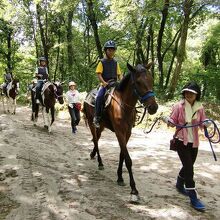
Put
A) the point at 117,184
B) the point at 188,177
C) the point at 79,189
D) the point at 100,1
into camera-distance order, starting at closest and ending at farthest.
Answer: the point at 188,177, the point at 79,189, the point at 117,184, the point at 100,1

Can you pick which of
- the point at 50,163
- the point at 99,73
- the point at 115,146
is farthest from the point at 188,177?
the point at 115,146

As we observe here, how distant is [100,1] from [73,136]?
1591 centimetres

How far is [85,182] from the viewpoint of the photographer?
713cm

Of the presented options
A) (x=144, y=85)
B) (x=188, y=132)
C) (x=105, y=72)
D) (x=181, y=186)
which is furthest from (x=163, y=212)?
(x=105, y=72)

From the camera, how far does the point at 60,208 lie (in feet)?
18.2

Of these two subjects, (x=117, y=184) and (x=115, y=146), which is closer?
(x=117, y=184)

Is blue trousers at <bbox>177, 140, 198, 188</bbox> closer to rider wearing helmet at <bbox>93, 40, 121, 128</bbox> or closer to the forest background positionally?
rider wearing helmet at <bbox>93, 40, 121, 128</bbox>

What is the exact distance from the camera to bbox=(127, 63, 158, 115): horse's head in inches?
231

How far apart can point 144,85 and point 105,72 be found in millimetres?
2068

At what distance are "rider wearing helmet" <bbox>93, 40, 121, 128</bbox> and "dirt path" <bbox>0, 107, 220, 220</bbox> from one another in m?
1.48

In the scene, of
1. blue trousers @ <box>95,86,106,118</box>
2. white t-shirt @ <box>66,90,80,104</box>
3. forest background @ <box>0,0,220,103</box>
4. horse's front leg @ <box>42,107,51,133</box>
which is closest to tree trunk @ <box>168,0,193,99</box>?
forest background @ <box>0,0,220,103</box>

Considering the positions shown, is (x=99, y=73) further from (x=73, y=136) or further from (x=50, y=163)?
(x=73, y=136)

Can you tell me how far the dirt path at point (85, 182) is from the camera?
5570mm

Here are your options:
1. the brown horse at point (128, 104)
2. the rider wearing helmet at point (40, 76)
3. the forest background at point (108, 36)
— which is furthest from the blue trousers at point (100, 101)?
the forest background at point (108, 36)
